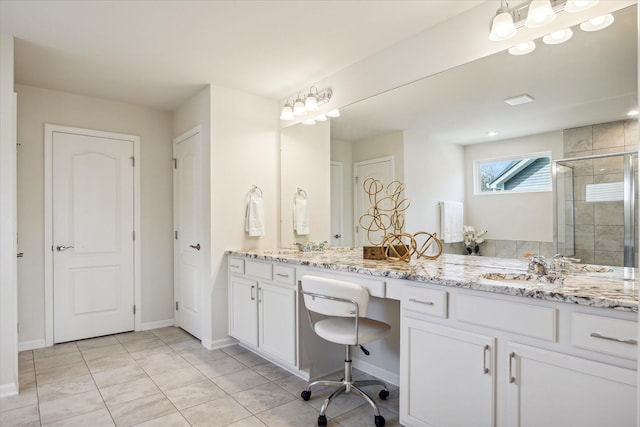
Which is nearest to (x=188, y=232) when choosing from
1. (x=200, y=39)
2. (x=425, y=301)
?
(x=200, y=39)

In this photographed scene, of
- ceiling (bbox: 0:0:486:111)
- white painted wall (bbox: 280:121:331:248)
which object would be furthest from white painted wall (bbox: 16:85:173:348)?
white painted wall (bbox: 280:121:331:248)

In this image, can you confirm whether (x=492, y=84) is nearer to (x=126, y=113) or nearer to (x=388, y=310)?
(x=388, y=310)

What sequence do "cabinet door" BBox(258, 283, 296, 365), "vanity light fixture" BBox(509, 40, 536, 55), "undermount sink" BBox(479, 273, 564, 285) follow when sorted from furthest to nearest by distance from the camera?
"cabinet door" BBox(258, 283, 296, 365)
"vanity light fixture" BBox(509, 40, 536, 55)
"undermount sink" BBox(479, 273, 564, 285)

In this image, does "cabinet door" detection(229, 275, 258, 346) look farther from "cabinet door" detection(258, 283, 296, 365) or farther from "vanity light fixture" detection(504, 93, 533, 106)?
"vanity light fixture" detection(504, 93, 533, 106)

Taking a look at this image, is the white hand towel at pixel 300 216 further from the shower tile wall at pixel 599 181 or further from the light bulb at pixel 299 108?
the shower tile wall at pixel 599 181

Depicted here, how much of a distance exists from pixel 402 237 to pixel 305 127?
149 centimetres

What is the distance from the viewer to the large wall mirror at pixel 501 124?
1.71 m

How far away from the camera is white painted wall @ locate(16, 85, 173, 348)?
3305 mm

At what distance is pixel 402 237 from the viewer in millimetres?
2562

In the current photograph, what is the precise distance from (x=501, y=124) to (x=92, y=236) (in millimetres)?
3650

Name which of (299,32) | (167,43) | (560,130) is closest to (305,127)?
(299,32)

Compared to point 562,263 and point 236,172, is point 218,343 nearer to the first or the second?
point 236,172

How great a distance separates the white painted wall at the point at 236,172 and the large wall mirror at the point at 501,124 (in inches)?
27.5

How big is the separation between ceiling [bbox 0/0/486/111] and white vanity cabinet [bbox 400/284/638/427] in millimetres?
1620
